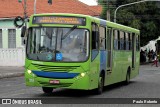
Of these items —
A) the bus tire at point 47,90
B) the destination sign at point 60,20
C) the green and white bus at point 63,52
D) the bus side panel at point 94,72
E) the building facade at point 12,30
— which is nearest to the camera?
the green and white bus at point 63,52

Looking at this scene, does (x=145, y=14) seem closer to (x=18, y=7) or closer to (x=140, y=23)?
(x=140, y=23)

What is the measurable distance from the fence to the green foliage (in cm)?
1549

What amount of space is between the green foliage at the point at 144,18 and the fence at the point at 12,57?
15.5 m

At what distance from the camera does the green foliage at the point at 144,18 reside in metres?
56.8

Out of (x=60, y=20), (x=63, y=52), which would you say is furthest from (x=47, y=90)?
(x=60, y=20)

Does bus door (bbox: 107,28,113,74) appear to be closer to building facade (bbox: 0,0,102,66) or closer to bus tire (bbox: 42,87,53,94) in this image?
bus tire (bbox: 42,87,53,94)

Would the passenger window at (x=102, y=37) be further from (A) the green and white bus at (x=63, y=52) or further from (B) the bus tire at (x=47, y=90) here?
(B) the bus tire at (x=47, y=90)

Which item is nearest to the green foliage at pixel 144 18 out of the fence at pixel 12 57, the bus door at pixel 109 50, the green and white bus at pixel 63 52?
the fence at pixel 12 57

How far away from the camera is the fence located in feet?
150

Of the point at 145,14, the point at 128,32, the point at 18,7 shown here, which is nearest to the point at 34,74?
the point at 128,32

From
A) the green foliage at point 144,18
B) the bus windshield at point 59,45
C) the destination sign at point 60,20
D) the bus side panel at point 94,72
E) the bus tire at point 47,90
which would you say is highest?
the green foliage at point 144,18

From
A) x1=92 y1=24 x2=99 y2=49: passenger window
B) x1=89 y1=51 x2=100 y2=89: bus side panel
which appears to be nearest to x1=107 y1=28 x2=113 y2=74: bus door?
x1=89 y1=51 x2=100 y2=89: bus side panel

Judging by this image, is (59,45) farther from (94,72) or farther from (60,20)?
(94,72)

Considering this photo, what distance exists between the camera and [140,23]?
5691 centimetres
